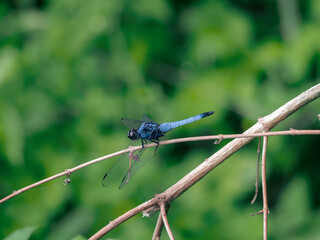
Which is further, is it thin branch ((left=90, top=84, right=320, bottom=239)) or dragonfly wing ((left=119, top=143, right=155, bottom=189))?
dragonfly wing ((left=119, top=143, right=155, bottom=189))

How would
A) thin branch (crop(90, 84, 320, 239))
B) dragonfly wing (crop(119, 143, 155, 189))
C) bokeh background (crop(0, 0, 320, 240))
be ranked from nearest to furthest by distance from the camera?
thin branch (crop(90, 84, 320, 239)) < dragonfly wing (crop(119, 143, 155, 189)) < bokeh background (crop(0, 0, 320, 240))

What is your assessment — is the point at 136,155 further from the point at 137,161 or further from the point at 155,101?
the point at 155,101

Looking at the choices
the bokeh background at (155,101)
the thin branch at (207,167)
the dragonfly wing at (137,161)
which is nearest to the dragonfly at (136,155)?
the dragonfly wing at (137,161)

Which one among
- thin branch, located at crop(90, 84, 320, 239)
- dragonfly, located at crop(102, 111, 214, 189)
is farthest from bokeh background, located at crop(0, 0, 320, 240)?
thin branch, located at crop(90, 84, 320, 239)

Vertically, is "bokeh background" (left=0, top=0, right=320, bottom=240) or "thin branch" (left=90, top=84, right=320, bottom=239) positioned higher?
"bokeh background" (left=0, top=0, right=320, bottom=240)

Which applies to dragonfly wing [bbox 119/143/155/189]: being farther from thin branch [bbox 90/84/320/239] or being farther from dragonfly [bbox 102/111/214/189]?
thin branch [bbox 90/84/320/239]

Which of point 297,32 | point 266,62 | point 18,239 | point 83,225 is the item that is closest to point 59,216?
point 83,225

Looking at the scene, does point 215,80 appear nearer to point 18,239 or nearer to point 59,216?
point 59,216

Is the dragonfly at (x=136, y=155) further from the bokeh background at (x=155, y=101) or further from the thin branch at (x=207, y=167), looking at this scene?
the bokeh background at (x=155, y=101)
